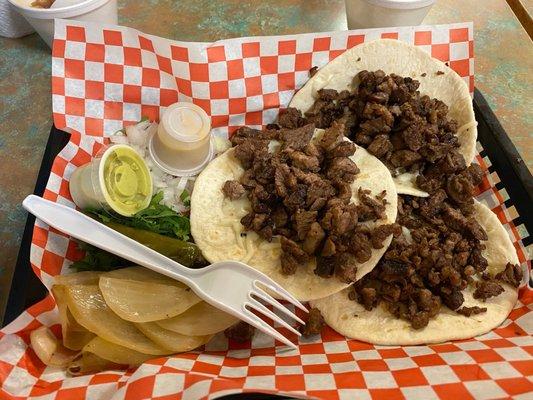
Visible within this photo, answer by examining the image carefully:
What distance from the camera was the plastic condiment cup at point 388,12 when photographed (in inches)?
121

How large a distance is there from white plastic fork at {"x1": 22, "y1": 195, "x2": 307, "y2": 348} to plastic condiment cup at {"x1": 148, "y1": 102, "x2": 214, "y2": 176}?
733 millimetres

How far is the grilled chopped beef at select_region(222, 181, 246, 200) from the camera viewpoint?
2490mm

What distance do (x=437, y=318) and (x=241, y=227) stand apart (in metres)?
1.09

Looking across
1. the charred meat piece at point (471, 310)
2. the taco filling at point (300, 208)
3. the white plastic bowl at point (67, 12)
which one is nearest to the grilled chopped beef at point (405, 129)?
the taco filling at point (300, 208)

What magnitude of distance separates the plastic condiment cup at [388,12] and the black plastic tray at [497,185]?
71cm

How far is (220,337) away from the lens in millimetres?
2449

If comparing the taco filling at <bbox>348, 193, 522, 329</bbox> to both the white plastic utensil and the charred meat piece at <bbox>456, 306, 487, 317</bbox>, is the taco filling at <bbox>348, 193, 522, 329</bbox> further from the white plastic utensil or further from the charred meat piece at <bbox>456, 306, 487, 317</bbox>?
the white plastic utensil

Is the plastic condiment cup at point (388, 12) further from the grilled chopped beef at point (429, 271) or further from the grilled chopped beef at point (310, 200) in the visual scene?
the grilled chopped beef at point (429, 271)

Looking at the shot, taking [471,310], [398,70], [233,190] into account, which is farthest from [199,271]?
[398,70]

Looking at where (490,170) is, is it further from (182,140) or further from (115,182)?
→ (115,182)

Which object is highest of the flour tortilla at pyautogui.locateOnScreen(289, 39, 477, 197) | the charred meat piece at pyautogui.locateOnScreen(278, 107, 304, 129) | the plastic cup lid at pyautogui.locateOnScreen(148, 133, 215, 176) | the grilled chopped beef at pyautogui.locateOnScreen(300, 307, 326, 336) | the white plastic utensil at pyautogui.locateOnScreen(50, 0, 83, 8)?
the white plastic utensil at pyautogui.locateOnScreen(50, 0, 83, 8)

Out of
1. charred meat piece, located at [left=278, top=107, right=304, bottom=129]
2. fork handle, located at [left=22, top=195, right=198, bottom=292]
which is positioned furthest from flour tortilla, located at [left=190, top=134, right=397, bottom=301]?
charred meat piece, located at [left=278, top=107, right=304, bottom=129]

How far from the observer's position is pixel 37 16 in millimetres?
3023

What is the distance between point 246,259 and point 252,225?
0.18 m
